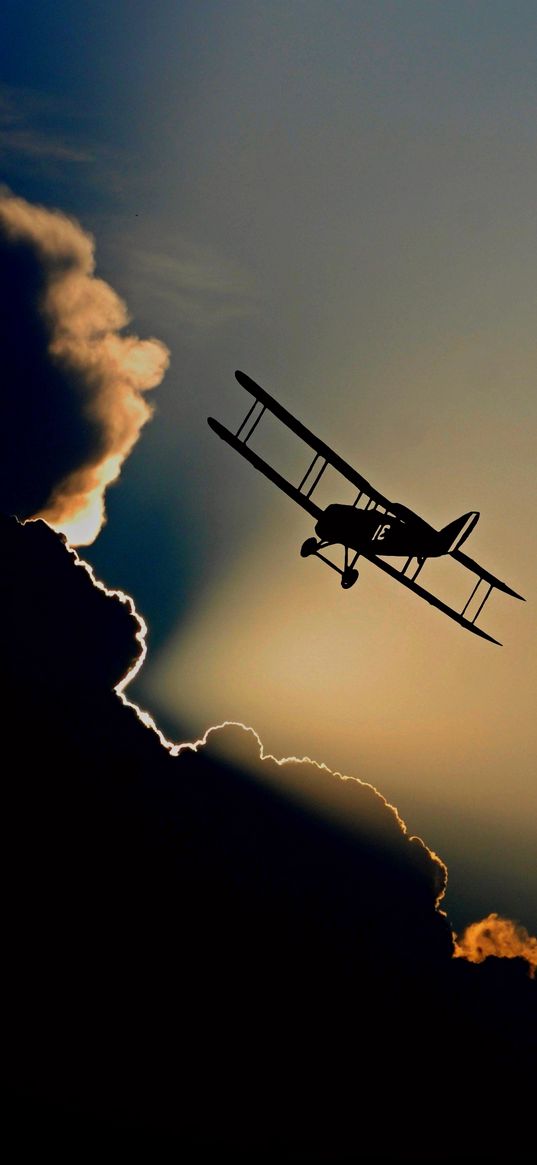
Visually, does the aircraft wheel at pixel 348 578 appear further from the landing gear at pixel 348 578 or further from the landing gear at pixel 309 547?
the landing gear at pixel 309 547

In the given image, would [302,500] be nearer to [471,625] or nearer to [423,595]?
[423,595]

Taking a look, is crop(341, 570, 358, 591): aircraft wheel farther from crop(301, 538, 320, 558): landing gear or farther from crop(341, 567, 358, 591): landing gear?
crop(301, 538, 320, 558): landing gear

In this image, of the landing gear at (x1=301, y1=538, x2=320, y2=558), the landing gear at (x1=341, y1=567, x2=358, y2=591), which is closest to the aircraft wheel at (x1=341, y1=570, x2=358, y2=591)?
the landing gear at (x1=341, y1=567, x2=358, y2=591)

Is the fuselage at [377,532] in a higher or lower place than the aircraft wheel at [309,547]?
higher

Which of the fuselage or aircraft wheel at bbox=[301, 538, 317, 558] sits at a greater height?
the fuselage

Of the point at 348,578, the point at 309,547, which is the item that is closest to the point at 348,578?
the point at 348,578

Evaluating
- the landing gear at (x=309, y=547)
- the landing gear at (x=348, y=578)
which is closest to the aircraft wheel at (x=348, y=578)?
the landing gear at (x=348, y=578)
